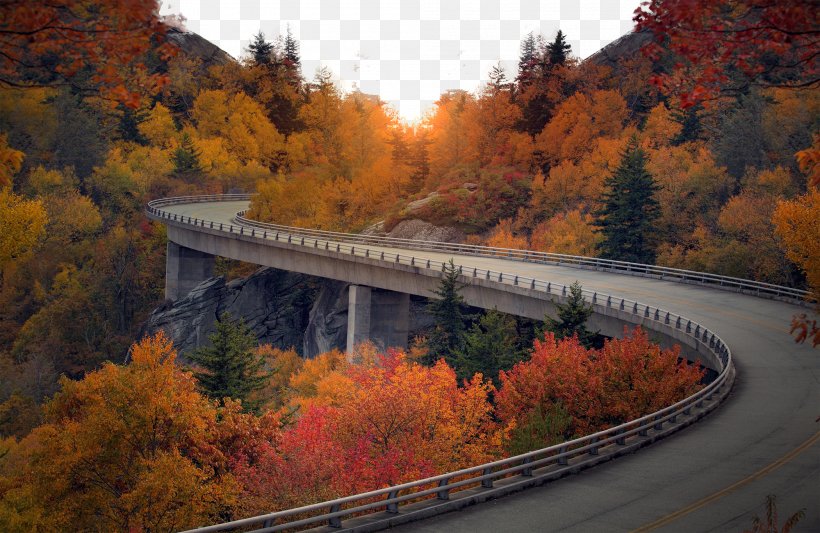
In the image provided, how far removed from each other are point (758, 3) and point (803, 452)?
15259 mm

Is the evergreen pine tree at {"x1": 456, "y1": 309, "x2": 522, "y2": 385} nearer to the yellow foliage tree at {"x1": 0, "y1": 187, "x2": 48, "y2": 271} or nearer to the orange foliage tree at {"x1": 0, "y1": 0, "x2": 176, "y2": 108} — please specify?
the orange foliage tree at {"x1": 0, "y1": 0, "x2": 176, "y2": 108}

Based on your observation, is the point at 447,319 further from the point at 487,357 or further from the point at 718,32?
the point at 718,32

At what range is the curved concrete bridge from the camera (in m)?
18.8

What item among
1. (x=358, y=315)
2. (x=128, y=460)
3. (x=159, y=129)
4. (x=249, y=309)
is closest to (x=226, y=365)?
(x=128, y=460)

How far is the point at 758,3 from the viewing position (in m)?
12.5

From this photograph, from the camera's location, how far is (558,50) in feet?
352

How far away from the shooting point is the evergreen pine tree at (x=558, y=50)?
106688 mm

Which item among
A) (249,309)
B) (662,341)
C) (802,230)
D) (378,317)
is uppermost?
(802,230)

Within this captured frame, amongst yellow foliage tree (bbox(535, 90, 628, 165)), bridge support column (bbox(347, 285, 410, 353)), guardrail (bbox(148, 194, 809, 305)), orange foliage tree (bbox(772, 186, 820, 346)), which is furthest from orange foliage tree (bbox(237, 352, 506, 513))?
yellow foliage tree (bbox(535, 90, 628, 165))

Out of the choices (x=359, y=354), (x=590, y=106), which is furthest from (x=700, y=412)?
(x=590, y=106)

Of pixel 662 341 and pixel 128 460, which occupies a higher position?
pixel 662 341

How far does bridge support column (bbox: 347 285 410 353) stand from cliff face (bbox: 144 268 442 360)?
8.05m

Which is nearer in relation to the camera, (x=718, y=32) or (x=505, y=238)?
(x=718, y=32)

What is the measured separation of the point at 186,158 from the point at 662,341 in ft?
276
